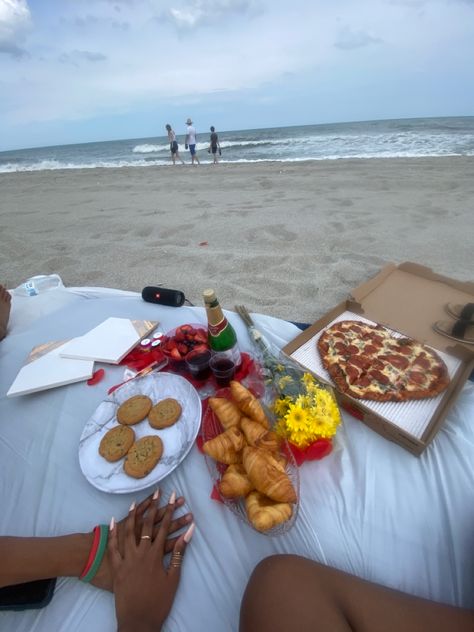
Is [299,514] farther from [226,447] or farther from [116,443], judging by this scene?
[116,443]

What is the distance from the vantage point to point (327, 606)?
3.13 ft

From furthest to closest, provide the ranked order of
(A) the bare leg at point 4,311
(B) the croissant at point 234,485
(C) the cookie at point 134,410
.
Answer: (A) the bare leg at point 4,311
(C) the cookie at point 134,410
(B) the croissant at point 234,485

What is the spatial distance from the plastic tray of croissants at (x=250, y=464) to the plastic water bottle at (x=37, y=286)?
246 cm

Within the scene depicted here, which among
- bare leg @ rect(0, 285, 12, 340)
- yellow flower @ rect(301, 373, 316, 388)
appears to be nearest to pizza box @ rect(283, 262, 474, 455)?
yellow flower @ rect(301, 373, 316, 388)

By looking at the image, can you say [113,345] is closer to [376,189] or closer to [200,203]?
[200,203]

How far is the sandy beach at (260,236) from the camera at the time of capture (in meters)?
3.62

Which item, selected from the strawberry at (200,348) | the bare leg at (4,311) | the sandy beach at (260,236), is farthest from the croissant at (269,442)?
the bare leg at (4,311)

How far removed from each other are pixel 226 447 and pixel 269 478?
8.5 inches

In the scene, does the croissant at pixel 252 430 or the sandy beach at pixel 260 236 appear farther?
the sandy beach at pixel 260 236

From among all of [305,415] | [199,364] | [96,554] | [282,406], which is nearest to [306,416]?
[305,415]

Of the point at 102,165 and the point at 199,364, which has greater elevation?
the point at 102,165

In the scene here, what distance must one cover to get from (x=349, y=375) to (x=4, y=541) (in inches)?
65.4

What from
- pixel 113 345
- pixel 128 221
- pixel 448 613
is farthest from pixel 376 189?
pixel 448 613

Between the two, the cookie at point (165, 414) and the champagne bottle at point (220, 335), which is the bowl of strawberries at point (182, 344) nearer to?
the champagne bottle at point (220, 335)
